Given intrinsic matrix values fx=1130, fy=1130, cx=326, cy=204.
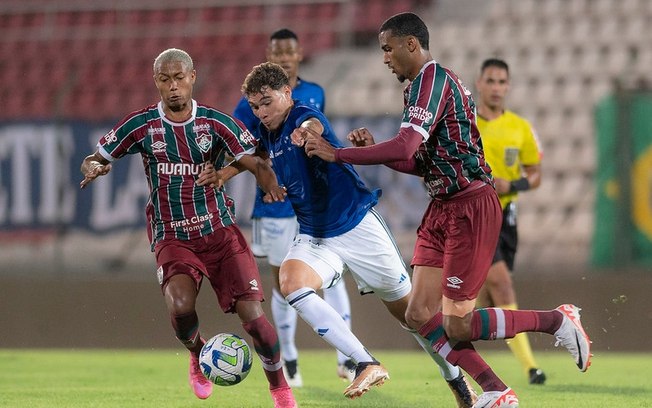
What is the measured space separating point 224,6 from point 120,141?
10278 mm

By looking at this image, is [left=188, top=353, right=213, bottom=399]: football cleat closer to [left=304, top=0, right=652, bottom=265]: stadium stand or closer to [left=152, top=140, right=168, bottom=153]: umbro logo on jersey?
[left=152, top=140, right=168, bottom=153]: umbro logo on jersey

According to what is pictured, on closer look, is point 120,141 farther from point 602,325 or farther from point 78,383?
point 602,325

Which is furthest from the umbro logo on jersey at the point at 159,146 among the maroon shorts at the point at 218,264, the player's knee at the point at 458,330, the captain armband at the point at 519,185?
the captain armband at the point at 519,185

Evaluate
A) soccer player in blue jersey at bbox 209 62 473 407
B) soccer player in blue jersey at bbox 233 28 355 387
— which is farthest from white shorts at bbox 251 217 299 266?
soccer player in blue jersey at bbox 209 62 473 407

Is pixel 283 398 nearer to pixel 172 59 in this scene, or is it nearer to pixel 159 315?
pixel 172 59

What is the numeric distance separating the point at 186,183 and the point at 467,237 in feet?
5.72

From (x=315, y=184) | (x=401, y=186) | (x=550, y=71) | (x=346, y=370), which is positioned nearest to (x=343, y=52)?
(x=550, y=71)

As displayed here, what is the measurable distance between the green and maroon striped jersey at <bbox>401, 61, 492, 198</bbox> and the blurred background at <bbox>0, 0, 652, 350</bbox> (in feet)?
15.0

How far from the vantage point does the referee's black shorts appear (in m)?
8.42

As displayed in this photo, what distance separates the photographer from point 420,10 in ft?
50.1

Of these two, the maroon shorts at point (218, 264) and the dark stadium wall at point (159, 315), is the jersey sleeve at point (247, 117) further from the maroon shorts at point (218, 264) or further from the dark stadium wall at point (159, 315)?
the dark stadium wall at point (159, 315)

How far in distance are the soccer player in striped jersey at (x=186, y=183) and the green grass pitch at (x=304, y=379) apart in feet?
2.58

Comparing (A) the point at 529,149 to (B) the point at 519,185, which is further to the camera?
(A) the point at 529,149

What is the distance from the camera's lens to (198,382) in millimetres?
6902
